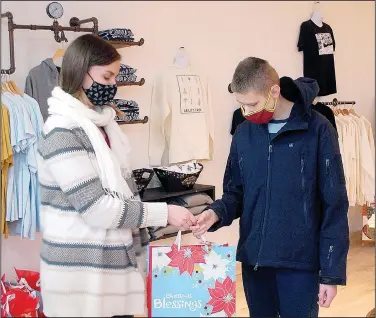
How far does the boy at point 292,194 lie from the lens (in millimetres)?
1534

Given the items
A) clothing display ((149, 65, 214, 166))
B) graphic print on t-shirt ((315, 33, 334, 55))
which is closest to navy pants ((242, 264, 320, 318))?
clothing display ((149, 65, 214, 166))

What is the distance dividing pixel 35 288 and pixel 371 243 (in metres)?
2.97

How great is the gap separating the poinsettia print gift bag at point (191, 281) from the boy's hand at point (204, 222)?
130 millimetres

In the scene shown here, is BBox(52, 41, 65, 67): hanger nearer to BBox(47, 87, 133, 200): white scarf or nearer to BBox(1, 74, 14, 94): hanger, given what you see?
BBox(1, 74, 14, 94): hanger

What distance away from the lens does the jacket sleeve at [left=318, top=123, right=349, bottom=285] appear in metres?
1.53

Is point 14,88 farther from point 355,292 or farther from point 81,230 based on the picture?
point 355,292

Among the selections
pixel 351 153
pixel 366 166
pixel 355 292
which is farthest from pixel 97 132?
pixel 366 166

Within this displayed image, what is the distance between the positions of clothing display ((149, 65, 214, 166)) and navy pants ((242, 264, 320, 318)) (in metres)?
1.65

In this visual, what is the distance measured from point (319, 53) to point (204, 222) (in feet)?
9.42

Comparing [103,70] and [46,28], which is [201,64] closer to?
[46,28]

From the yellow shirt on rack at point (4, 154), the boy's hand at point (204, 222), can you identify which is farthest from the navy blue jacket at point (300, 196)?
the yellow shirt on rack at point (4, 154)

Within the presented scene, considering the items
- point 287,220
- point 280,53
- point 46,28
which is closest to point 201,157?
point 280,53

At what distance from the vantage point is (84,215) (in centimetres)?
119

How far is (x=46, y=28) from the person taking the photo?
8.27 ft
